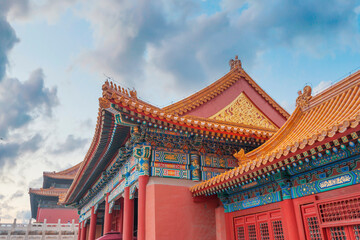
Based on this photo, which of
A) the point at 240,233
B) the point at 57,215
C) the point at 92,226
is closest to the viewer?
the point at 240,233

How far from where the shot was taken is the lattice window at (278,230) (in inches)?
266

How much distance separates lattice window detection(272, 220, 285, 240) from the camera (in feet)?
22.1

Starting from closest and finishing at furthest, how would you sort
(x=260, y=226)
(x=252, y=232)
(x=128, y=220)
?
(x=260, y=226) < (x=252, y=232) < (x=128, y=220)

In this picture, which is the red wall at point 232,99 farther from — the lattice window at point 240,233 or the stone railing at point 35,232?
the stone railing at point 35,232

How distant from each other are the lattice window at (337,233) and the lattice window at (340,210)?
6.2 inches

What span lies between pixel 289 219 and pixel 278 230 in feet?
1.94

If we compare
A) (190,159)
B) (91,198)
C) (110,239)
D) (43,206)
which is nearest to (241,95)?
(190,159)

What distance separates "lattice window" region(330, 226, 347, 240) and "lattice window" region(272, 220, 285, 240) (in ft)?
4.23

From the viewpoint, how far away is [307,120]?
27.9 feet

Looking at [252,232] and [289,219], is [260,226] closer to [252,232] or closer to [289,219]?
[252,232]

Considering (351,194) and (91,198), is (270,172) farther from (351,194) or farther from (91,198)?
(91,198)

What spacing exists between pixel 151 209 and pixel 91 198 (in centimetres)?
A: 989

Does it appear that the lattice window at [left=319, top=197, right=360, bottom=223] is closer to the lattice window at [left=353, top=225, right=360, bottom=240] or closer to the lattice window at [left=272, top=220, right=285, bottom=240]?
the lattice window at [left=353, top=225, right=360, bottom=240]

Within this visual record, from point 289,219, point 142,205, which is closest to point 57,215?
point 142,205
